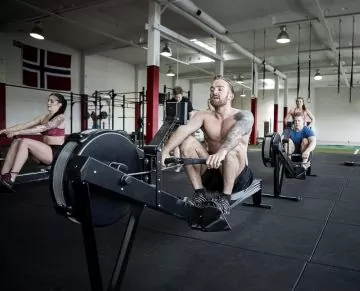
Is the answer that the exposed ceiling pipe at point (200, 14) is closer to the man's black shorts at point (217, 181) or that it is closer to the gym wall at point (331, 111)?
the man's black shorts at point (217, 181)

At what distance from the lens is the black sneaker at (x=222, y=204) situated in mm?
1955

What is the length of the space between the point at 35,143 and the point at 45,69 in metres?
7.35

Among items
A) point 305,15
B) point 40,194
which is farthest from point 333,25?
point 40,194

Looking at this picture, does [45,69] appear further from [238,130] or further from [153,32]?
[238,130]

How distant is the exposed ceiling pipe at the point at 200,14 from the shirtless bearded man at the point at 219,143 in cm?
487

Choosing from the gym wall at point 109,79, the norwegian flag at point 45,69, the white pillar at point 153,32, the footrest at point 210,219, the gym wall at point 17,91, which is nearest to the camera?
the footrest at point 210,219

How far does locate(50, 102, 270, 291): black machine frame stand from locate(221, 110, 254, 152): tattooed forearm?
1.12 ft

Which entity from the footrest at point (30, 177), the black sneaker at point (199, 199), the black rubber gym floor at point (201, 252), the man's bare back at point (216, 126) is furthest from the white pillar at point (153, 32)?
the black sneaker at point (199, 199)

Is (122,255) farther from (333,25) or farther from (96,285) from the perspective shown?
(333,25)

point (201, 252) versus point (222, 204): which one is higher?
point (222, 204)

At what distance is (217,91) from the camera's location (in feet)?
6.95

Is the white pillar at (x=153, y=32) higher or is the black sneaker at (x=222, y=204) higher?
the white pillar at (x=153, y=32)

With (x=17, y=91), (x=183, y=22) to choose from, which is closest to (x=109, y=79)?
(x=17, y=91)

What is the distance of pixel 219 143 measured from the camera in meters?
2.29
